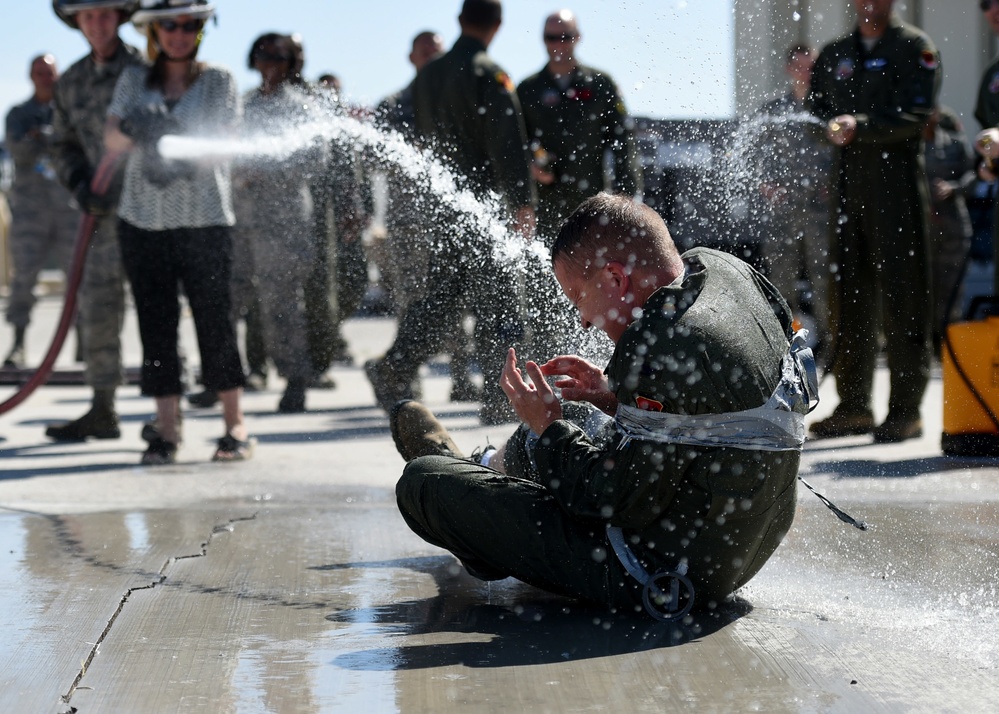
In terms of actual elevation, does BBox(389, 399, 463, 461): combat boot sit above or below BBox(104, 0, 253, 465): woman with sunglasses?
below

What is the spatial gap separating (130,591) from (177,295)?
250 cm

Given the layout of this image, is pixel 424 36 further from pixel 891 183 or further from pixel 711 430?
pixel 711 430

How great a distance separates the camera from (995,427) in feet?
17.4

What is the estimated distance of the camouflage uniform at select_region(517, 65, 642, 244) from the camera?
6.17m

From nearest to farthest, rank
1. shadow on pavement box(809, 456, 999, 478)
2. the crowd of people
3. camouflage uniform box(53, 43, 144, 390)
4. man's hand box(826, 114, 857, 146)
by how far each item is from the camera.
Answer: the crowd of people < shadow on pavement box(809, 456, 999, 478) < man's hand box(826, 114, 857, 146) < camouflage uniform box(53, 43, 144, 390)

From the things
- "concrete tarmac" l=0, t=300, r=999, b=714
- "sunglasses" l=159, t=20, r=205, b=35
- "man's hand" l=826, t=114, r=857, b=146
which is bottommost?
"concrete tarmac" l=0, t=300, r=999, b=714

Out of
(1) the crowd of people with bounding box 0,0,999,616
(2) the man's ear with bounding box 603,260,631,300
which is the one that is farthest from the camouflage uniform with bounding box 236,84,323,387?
(2) the man's ear with bounding box 603,260,631,300


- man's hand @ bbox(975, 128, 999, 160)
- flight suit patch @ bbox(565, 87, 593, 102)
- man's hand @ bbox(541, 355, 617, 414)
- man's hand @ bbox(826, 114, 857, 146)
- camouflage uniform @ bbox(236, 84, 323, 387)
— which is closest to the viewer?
man's hand @ bbox(541, 355, 617, 414)

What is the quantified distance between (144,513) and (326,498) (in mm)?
643

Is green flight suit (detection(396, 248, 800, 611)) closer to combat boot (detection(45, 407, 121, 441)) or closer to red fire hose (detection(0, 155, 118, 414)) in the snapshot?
red fire hose (detection(0, 155, 118, 414))

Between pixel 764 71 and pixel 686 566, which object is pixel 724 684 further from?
pixel 764 71

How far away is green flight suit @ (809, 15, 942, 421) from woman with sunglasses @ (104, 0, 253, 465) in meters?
2.71

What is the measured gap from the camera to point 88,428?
248 inches

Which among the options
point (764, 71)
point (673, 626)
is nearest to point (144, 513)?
point (673, 626)
